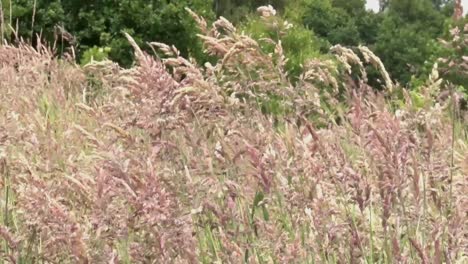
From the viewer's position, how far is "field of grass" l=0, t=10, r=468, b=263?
60.6 inches

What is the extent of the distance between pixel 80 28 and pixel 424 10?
26622mm

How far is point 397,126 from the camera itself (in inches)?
67.9

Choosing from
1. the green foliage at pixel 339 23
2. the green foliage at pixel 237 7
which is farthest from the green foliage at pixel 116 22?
the green foliage at pixel 339 23

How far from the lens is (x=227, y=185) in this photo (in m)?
1.79

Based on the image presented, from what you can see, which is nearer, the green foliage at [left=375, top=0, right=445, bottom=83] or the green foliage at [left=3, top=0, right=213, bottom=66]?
the green foliage at [left=3, top=0, right=213, bottom=66]

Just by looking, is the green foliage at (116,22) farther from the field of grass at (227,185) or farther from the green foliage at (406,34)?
the green foliage at (406,34)

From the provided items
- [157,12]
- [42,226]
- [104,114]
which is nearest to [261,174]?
[42,226]

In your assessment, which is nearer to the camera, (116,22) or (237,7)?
(116,22)

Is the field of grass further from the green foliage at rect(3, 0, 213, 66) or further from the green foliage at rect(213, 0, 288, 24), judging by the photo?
the green foliage at rect(213, 0, 288, 24)

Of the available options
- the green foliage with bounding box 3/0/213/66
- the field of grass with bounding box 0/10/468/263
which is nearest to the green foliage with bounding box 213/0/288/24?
the green foliage with bounding box 3/0/213/66

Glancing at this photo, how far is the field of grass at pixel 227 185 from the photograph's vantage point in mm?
1540

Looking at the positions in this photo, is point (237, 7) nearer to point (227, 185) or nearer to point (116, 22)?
point (116, 22)

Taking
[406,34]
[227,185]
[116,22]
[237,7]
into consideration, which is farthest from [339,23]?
[227,185]

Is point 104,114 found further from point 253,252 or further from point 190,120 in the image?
point 253,252
